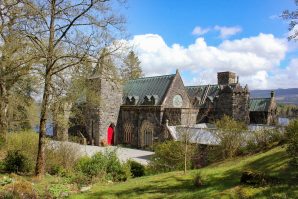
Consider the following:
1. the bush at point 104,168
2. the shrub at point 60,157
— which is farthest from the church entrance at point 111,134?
the bush at point 104,168

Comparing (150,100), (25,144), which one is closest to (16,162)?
(25,144)

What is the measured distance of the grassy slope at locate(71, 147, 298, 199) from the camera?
886 cm

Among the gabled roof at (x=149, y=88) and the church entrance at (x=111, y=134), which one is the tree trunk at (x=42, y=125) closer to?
the gabled roof at (x=149, y=88)

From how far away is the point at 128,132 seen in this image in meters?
36.6

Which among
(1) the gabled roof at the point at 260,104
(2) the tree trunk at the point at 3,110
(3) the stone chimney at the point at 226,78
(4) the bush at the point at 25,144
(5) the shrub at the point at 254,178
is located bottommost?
(5) the shrub at the point at 254,178

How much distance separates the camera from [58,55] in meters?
A: 14.3

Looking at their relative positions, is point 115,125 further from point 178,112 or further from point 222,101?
point 222,101

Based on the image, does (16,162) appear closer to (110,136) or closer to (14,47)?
(14,47)

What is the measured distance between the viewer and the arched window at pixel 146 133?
112 feet

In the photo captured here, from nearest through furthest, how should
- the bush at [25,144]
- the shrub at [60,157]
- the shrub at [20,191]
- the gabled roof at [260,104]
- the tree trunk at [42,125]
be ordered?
1. the shrub at [20,191]
2. the tree trunk at [42,125]
3. the shrub at [60,157]
4. the bush at [25,144]
5. the gabled roof at [260,104]

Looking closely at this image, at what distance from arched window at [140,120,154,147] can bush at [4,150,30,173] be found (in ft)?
60.2

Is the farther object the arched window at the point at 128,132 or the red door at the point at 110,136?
the red door at the point at 110,136

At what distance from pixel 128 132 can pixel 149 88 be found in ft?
17.9

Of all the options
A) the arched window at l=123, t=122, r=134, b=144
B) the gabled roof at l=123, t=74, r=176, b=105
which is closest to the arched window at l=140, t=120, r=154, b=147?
the arched window at l=123, t=122, r=134, b=144
